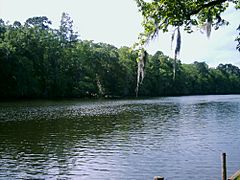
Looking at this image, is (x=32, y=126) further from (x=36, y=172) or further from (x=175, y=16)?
(x=175, y=16)

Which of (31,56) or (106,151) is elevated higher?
(31,56)

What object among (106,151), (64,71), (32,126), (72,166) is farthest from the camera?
(64,71)

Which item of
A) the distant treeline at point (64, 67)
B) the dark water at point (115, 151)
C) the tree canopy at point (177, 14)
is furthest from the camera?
the distant treeline at point (64, 67)

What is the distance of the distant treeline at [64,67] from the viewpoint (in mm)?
78000

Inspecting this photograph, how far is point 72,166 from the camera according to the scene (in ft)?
54.3

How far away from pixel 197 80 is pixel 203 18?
457 ft

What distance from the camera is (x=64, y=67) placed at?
310 feet

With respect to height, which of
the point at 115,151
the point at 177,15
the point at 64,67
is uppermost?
the point at 64,67

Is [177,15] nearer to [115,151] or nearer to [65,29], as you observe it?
[115,151]

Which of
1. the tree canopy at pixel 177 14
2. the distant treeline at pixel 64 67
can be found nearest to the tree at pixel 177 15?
the tree canopy at pixel 177 14

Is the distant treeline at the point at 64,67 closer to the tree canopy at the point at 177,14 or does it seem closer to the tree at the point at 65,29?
the tree at the point at 65,29

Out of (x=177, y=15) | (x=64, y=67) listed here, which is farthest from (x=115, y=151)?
(x=64, y=67)

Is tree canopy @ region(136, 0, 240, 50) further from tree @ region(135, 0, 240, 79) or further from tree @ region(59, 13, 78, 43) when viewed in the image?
tree @ region(59, 13, 78, 43)

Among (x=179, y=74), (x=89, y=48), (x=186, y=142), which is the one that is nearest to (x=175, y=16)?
(x=186, y=142)
